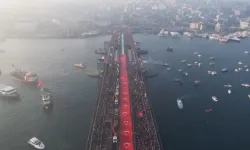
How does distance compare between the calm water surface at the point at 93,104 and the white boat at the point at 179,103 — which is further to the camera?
the white boat at the point at 179,103

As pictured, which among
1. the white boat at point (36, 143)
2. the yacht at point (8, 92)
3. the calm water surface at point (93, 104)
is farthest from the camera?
the yacht at point (8, 92)

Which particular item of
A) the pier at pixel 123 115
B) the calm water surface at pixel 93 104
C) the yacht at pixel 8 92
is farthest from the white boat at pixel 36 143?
the yacht at pixel 8 92

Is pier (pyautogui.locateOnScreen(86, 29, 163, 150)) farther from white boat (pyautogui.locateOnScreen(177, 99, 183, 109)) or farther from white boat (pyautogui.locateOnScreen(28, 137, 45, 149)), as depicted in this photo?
white boat (pyautogui.locateOnScreen(177, 99, 183, 109))

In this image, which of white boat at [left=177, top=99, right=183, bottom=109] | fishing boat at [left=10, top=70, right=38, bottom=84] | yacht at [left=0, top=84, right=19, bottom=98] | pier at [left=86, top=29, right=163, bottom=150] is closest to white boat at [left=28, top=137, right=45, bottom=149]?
pier at [left=86, top=29, right=163, bottom=150]

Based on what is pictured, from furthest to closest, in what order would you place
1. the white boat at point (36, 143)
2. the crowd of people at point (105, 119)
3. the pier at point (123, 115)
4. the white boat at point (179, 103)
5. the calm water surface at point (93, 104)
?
the white boat at point (179, 103)
the calm water surface at point (93, 104)
the white boat at point (36, 143)
the crowd of people at point (105, 119)
the pier at point (123, 115)

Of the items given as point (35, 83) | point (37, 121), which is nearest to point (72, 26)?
point (35, 83)

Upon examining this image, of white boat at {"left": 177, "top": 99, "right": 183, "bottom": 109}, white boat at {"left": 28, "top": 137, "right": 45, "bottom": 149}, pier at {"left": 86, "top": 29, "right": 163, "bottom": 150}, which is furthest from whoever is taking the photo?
white boat at {"left": 177, "top": 99, "right": 183, "bottom": 109}

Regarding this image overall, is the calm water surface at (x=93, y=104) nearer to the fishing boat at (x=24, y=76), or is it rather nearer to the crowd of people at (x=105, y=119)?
the fishing boat at (x=24, y=76)
